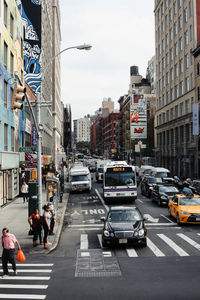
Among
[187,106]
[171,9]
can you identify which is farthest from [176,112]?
[171,9]

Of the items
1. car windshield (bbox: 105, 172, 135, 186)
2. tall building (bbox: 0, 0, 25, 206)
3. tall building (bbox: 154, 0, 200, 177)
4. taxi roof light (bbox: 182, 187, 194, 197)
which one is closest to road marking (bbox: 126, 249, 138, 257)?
taxi roof light (bbox: 182, 187, 194, 197)

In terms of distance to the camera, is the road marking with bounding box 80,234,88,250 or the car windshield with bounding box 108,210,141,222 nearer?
the road marking with bounding box 80,234,88,250

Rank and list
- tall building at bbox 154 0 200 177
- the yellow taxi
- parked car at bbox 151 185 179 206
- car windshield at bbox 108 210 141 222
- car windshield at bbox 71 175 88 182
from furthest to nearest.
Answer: tall building at bbox 154 0 200 177, car windshield at bbox 71 175 88 182, parked car at bbox 151 185 179 206, the yellow taxi, car windshield at bbox 108 210 141 222

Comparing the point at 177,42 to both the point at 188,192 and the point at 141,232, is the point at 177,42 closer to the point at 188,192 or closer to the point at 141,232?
the point at 188,192

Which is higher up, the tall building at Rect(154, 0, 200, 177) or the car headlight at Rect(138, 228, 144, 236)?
the tall building at Rect(154, 0, 200, 177)

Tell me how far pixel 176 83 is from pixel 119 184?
44996mm

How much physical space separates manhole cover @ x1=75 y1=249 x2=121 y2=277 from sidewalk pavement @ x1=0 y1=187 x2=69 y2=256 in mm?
1877

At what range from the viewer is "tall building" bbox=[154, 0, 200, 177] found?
58688mm

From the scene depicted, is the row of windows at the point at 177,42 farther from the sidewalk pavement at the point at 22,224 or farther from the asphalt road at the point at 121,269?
the asphalt road at the point at 121,269

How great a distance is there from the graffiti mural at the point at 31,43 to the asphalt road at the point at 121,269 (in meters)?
25.0

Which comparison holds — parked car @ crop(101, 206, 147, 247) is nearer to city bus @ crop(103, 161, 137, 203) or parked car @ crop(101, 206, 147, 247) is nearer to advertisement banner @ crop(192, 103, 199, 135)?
city bus @ crop(103, 161, 137, 203)

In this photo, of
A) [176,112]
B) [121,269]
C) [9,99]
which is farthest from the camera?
[176,112]

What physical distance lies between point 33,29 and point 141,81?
101 meters

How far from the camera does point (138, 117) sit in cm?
8569
